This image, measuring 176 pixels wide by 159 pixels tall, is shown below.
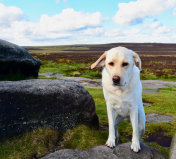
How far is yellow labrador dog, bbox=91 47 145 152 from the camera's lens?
19.4ft

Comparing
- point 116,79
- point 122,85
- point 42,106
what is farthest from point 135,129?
point 42,106

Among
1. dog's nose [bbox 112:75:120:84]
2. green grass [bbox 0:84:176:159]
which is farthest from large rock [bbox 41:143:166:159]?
dog's nose [bbox 112:75:120:84]

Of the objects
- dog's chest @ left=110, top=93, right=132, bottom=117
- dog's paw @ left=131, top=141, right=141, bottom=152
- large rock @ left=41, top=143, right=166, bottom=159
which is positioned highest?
dog's chest @ left=110, top=93, right=132, bottom=117

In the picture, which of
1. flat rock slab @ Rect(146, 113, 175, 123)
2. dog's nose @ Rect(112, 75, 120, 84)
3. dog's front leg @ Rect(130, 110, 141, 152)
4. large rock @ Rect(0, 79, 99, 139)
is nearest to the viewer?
dog's nose @ Rect(112, 75, 120, 84)

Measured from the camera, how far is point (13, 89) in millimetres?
8461

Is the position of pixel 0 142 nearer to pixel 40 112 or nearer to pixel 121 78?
pixel 40 112

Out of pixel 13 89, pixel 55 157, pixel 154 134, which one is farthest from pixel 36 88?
pixel 154 134

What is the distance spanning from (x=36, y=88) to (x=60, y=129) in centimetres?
198

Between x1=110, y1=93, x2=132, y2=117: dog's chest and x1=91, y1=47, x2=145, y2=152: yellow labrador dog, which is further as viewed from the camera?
x1=110, y1=93, x2=132, y2=117: dog's chest

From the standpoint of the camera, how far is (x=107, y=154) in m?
7.01

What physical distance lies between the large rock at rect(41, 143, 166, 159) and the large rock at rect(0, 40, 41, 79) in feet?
35.0

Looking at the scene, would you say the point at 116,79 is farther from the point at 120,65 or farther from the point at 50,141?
the point at 50,141

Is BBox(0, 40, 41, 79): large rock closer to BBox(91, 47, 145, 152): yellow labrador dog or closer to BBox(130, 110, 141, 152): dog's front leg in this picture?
BBox(91, 47, 145, 152): yellow labrador dog

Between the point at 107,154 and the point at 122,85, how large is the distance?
250 centimetres
